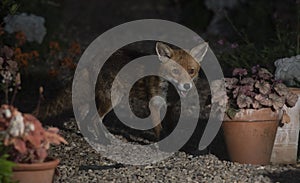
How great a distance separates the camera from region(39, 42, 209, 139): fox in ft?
23.6

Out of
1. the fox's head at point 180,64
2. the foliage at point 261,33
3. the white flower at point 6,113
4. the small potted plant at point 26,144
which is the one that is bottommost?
the small potted plant at point 26,144

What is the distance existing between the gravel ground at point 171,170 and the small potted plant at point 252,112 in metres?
0.15

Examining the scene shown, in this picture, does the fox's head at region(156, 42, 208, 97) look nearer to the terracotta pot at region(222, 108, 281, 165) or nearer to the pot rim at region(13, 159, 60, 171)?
the terracotta pot at region(222, 108, 281, 165)

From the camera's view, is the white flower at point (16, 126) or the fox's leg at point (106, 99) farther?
the fox's leg at point (106, 99)

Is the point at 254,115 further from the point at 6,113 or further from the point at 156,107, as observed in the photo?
the point at 6,113

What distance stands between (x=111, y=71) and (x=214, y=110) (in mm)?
1575

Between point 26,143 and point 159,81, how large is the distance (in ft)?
9.66

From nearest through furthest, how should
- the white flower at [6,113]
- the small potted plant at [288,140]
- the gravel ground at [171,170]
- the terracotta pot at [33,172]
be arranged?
the white flower at [6,113]
the terracotta pot at [33,172]
the gravel ground at [171,170]
the small potted plant at [288,140]

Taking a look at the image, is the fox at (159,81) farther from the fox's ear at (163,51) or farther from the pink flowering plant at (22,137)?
the pink flowering plant at (22,137)

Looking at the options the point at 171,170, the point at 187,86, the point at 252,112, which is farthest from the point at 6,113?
the point at 187,86

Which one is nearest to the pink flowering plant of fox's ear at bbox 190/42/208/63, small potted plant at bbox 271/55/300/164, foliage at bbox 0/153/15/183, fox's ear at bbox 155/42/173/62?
foliage at bbox 0/153/15/183

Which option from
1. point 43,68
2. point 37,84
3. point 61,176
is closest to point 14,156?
point 61,176

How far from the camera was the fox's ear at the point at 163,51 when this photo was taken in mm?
7129

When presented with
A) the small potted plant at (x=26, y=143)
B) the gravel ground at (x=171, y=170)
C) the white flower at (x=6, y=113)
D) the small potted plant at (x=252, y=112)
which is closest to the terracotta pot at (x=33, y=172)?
the small potted plant at (x=26, y=143)
